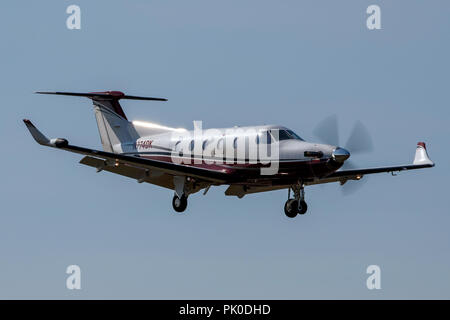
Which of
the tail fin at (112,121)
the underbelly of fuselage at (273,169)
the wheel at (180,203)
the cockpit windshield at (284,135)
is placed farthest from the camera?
the tail fin at (112,121)

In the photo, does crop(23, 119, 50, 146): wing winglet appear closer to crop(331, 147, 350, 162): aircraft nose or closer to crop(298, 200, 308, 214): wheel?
crop(298, 200, 308, 214): wheel

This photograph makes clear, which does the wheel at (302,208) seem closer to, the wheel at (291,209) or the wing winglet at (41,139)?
the wheel at (291,209)

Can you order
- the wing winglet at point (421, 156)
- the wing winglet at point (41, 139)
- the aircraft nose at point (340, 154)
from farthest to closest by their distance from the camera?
the wing winglet at point (421, 156) → the aircraft nose at point (340, 154) → the wing winglet at point (41, 139)

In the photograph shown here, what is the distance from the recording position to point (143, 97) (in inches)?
1893

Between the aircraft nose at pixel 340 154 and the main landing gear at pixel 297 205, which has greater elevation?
the aircraft nose at pixel 340 154

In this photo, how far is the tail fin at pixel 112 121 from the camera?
153 ft

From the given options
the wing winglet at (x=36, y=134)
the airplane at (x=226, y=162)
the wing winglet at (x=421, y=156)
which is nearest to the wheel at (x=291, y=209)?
the airplane at (x=226, y=162)

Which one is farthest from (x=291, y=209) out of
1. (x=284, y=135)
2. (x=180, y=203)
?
(x=180, y=203)

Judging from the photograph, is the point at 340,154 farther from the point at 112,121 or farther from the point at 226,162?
the point at 112,121

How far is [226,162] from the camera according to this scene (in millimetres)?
40344

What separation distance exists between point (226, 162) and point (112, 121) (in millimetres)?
9407

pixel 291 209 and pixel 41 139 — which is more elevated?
pixel 41 139

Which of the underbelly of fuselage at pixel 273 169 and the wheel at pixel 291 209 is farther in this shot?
the wheel at pixel 291 209

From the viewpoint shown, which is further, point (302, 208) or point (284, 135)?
point (302, 208)
